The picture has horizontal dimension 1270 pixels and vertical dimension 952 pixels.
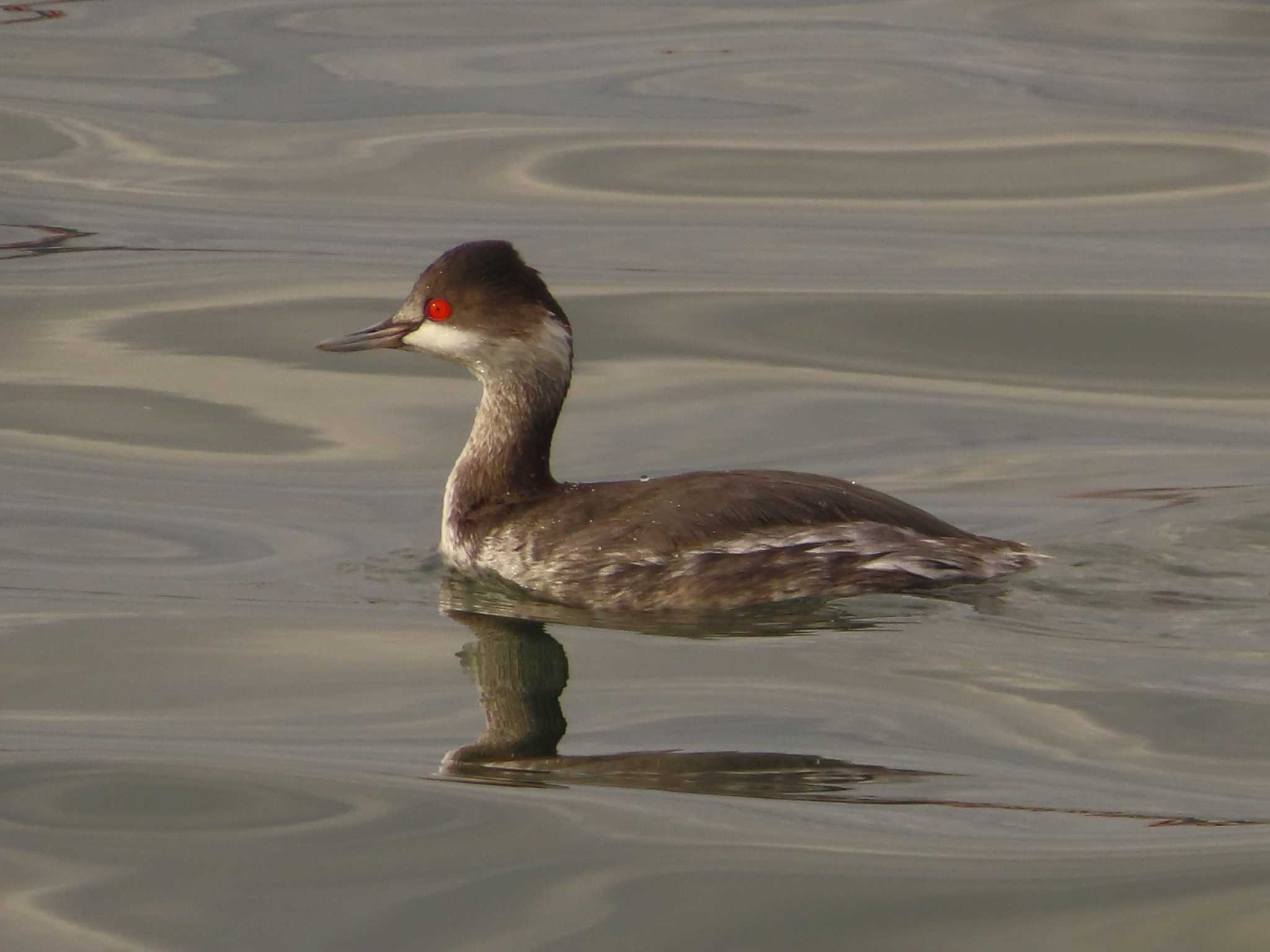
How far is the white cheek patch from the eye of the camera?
905cm

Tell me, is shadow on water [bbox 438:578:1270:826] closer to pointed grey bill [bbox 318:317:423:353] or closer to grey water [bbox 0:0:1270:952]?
grey water [bbox 0:0:1270:952]

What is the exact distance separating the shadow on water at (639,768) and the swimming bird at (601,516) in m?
0.57

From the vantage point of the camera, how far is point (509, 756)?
691cm

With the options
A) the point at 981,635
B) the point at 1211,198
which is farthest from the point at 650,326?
the point at 981,635

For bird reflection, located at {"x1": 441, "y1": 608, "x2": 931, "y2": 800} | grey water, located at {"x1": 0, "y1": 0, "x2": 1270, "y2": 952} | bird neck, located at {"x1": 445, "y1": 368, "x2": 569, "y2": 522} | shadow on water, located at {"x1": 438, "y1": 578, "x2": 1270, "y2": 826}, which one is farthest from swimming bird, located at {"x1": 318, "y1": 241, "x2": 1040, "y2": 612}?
bird reflection, located at {"x1": 441, "y1": 608, "x2": 931, "y2": 800}

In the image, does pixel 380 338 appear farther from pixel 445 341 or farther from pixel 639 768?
pixel 639 768

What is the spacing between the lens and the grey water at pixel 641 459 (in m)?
5.93

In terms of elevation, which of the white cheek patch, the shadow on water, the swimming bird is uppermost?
the white cheek patch

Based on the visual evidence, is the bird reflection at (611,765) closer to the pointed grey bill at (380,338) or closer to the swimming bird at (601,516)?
the swimming bird at (601,516)

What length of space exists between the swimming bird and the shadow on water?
568 millimetres

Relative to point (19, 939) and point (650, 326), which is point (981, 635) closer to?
point (19, 939)

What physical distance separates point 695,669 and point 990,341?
5615 millimetres

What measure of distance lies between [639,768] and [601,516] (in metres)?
1.91

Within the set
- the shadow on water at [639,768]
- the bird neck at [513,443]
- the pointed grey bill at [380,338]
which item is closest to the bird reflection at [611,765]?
the shadow on water at [639,768]
